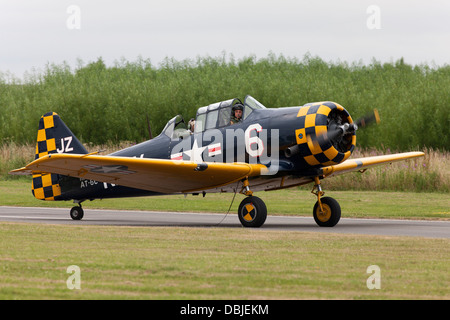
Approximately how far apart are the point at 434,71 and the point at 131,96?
70.2 ft

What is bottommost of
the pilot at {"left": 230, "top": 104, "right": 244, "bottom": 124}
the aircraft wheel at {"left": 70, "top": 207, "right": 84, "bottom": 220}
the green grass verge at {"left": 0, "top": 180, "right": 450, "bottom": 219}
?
the green grass verge at {"left": 0, "top": 180, "right": 450, "bottom": 219}

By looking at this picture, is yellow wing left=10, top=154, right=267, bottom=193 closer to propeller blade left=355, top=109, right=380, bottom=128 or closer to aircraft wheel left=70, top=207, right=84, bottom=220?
aircraft wheel left=70, top=207, right=84, bottom=220

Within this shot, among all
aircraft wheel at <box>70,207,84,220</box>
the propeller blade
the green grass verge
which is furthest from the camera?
the green grass verge

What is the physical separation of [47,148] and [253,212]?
6.15 m

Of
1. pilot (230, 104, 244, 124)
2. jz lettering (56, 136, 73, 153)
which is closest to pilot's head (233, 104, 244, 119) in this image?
pilot (230, 104, 244, 124)

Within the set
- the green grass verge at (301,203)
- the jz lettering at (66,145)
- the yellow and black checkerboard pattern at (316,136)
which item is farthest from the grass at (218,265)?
the green grass verge at (301,203)

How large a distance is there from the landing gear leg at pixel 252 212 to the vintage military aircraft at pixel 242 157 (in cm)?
2

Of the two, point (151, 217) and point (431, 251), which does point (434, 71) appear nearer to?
point (151, 217)

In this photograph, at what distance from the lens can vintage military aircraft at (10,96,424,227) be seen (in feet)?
50.0

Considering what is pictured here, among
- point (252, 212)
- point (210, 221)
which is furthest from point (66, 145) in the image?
point (252, 212)

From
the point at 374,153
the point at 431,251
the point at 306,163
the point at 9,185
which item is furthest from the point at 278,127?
the point at 9,185

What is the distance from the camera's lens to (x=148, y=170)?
51.4 ft

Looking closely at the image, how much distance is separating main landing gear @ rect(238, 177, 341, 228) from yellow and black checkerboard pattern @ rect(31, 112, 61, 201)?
5.48m

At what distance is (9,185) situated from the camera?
1224 inches
